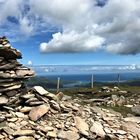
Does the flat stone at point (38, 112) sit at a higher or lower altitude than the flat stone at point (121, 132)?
higher

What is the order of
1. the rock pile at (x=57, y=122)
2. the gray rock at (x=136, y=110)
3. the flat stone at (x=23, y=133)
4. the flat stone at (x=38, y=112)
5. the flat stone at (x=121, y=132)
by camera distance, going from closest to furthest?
the flat stone at (x=23, y=133) < the rock pile at (x=57, y=122) < the flat stone at (x=121, y=132) < the flat stone at (x=38, y=112) < the gray rock at (x=136, y=110)

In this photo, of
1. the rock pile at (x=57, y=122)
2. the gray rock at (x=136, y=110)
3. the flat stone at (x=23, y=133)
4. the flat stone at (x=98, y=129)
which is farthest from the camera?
the gray rock at (x=136, y=110)

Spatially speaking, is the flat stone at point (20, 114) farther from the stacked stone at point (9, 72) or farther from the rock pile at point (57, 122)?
the stacked stone at point (9, 72)

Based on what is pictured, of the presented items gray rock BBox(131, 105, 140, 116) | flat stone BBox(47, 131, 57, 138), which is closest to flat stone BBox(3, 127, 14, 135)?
flat stone BBox(47, 131, 57, 138)

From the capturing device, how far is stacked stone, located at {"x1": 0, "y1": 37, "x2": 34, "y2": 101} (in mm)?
26922

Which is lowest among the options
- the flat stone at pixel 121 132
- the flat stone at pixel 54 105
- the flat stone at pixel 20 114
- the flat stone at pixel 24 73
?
the flat stone at pixel 121 132

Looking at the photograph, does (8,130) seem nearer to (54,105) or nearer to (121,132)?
(54,105)

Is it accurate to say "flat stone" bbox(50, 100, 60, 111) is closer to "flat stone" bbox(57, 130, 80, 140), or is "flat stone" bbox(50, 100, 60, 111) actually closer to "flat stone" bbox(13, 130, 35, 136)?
"flat stone" bbox(57, 130, 80, 140)

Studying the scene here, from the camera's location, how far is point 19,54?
2778 cm

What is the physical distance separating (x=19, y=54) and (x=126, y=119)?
31.6ft

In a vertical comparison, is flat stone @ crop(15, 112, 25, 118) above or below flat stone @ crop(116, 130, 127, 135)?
above

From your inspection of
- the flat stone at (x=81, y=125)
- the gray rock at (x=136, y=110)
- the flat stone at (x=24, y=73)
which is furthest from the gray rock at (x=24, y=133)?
the gray rock at (x=136, y=110)

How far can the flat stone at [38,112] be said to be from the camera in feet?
84.1

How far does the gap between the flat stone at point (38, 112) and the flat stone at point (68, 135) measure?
7.32 feet
